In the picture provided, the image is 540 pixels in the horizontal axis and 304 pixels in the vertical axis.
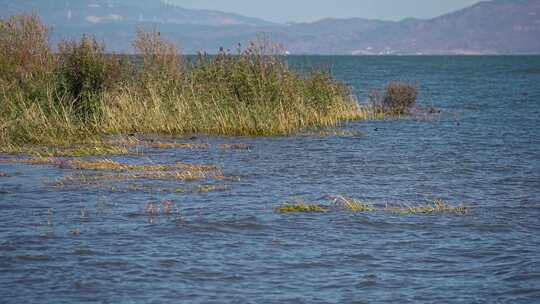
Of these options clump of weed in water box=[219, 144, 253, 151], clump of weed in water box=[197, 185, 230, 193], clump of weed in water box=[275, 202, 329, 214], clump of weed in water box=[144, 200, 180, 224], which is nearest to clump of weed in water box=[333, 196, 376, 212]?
clump of weed in water box=[275, 202, 329, 214]

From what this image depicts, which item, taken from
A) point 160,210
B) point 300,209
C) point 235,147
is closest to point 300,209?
point 300,209

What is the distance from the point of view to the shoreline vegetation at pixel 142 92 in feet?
96.1

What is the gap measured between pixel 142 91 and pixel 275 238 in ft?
58.6

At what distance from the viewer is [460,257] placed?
47.6 feet

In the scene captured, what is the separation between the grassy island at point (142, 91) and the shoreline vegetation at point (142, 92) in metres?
0.04

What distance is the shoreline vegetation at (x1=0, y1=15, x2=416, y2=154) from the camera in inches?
1153

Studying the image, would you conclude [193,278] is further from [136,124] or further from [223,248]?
[136,124]

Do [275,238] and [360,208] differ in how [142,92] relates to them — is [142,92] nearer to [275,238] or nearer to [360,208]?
[360,208]

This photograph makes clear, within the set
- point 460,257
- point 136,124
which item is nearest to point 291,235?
point 460,257

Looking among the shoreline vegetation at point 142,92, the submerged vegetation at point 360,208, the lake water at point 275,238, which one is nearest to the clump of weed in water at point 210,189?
the lake water at point 275,238

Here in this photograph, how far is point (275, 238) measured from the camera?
15703 millimetres

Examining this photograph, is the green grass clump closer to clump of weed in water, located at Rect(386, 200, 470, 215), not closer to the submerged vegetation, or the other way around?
the submerged vegetation

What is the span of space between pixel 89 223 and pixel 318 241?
438 cm

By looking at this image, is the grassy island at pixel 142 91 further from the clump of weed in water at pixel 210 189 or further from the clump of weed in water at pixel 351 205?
the clump of weed in water at pixel 351 205
